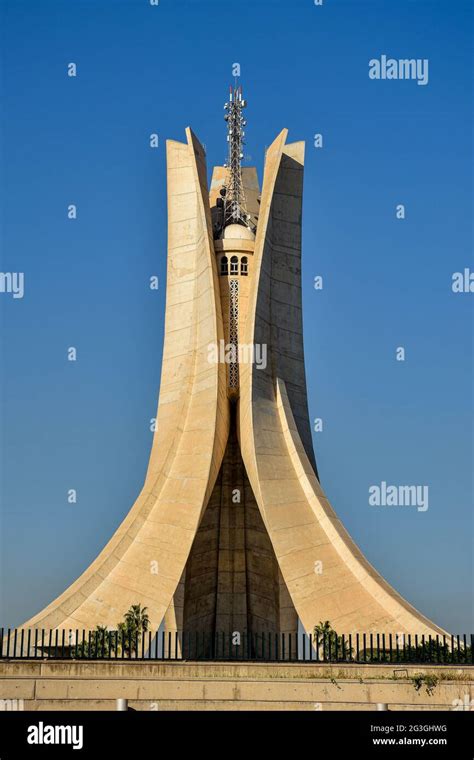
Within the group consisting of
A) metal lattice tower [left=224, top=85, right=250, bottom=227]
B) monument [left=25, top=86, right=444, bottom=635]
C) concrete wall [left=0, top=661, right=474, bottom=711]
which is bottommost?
concrete wall [left=0, top=661, right=474, bottom=711]

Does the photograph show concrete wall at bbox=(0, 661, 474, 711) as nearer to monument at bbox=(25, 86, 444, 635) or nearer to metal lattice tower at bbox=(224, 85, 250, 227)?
monument at bbox=(25, 86, 444, 635)

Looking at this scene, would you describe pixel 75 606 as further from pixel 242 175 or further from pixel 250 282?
pixel 242 175

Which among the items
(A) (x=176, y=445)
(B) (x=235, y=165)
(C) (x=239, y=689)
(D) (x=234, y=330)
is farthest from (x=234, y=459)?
(C) (x=239, y=689)

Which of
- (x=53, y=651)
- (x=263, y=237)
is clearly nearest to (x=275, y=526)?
(x=53, y=651)

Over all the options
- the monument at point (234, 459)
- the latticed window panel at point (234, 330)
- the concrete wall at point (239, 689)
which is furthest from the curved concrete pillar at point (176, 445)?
the concrete wall at point (239, 689)

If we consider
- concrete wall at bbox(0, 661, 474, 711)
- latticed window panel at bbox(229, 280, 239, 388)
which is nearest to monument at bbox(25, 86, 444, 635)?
latticed window panel at bbox(229, 280, 239, 388)

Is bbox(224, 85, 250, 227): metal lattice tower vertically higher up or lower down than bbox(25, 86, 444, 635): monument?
higher up

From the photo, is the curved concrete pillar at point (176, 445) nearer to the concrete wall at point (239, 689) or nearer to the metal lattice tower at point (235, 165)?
the metal lattice tower at point (235, 165)
